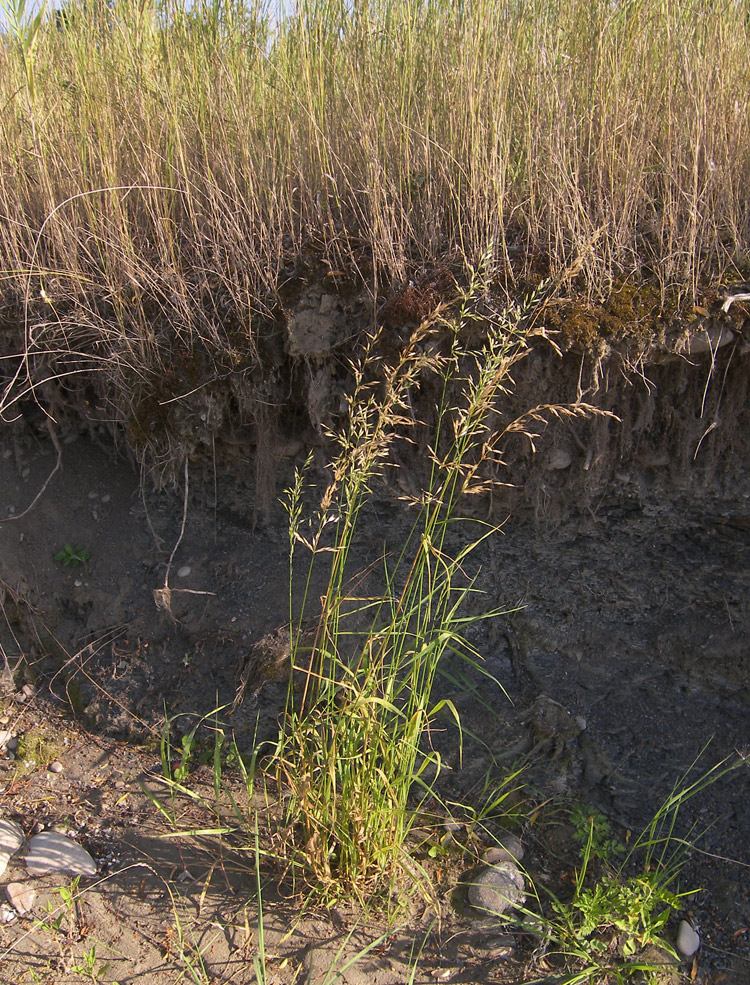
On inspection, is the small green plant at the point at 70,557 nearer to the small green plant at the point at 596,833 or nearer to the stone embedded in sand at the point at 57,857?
the stone embedded in sand at the point at 57,857

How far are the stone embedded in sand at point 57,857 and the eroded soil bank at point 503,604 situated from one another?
0.06m

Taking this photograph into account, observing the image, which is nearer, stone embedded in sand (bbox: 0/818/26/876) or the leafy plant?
the leafy plant

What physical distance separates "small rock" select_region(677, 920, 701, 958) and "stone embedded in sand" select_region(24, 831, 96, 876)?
5.43 ft

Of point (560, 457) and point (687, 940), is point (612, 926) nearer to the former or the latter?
point (687, 940)

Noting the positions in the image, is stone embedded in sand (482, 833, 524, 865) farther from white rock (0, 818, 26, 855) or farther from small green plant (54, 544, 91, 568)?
small green plant (54, 544, 91, 568)

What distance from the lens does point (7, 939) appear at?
5.81 feet

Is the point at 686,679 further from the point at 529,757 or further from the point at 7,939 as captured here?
the point at 7,939

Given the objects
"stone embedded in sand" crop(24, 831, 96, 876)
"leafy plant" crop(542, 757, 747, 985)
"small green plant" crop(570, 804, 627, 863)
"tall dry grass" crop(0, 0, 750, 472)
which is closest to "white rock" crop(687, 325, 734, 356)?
"tall dry grass" crop(0, 0, 750, 472)

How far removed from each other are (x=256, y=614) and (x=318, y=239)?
1.41 metres

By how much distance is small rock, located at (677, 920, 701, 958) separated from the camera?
1.81 m

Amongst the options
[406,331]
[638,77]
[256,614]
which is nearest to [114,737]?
[256,614]

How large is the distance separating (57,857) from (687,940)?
179cm

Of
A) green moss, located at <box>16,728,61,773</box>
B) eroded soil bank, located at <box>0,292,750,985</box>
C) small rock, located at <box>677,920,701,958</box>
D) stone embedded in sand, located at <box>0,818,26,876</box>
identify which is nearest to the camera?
small rock, located at <box>677,920,701,958</box>

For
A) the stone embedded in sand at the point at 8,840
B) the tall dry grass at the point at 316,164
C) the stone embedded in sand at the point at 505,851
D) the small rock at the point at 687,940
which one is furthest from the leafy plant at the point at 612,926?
the tall dry grass at the point at 316,164
